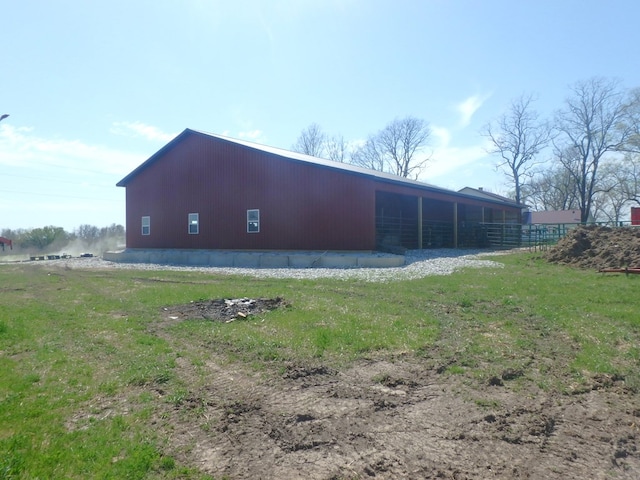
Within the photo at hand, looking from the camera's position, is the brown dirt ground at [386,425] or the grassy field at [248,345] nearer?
the brown dirt ground at [386,425]

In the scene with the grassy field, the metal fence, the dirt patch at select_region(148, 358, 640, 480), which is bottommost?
the dirt patch at select_region(148, 358, 640, 480)

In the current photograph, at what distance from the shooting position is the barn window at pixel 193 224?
24.3 meters

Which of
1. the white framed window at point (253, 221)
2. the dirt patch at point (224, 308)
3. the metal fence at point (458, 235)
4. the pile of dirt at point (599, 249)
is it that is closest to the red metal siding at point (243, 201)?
the white framed window at point (253, 221)

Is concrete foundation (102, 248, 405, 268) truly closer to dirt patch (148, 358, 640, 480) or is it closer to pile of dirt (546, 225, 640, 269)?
pile of dirt (546, 225, 640, 269)

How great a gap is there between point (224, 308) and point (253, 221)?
46.1 feet

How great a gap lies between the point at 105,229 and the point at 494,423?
46.3 meters

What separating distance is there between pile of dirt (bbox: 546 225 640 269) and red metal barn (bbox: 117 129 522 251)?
732cm

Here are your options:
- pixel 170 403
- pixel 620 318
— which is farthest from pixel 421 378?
pixel 620 318

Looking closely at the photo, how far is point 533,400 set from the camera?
3881 millimetres

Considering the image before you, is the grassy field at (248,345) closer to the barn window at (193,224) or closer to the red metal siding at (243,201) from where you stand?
the red metal siding at (243,201)

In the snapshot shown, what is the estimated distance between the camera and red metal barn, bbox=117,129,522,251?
19.5 m

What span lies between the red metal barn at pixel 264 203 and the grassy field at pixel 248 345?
9506 mm

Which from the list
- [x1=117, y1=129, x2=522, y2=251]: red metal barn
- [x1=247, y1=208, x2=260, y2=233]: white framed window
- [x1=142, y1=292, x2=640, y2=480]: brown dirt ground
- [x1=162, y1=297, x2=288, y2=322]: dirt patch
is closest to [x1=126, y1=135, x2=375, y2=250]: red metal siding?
[x1=117, y1=129, x2=522, y2=251]: red metal barn

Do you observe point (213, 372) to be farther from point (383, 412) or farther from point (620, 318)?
point (620, 318)
